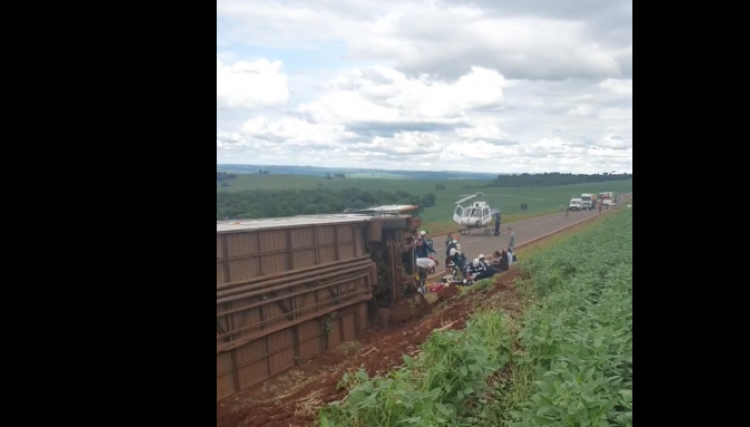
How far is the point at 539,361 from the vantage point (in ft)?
4.71

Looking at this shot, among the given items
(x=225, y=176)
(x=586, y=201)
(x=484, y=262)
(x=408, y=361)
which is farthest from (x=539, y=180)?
(x=225, y=176)

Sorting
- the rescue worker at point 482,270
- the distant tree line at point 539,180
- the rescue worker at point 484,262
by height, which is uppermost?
the distant tree line at point 539,180

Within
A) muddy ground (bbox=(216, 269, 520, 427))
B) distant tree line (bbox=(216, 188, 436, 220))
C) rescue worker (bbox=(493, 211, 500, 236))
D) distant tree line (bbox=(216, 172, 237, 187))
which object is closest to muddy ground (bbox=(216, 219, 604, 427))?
muddy ground (bbox=(216, 269, 520, 427))

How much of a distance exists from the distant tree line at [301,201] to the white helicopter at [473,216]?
0.24 ft

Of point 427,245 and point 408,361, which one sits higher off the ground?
point 427,245

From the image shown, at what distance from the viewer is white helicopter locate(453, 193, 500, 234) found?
4.84 ft

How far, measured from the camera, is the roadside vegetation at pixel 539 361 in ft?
4.22

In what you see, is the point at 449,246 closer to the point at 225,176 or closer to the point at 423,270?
the point at 423,270

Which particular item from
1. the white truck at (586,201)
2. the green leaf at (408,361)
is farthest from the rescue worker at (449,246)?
the white truck at (586,201)

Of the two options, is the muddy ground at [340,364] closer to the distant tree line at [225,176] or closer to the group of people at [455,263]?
the group of people at [455,263]

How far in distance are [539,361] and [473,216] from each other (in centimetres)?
39
